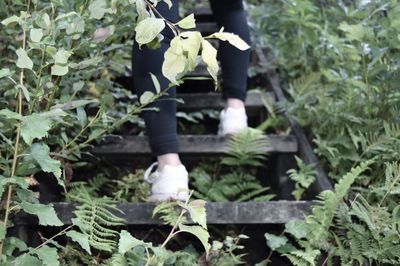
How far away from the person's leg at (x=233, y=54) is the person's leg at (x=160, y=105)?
525mm

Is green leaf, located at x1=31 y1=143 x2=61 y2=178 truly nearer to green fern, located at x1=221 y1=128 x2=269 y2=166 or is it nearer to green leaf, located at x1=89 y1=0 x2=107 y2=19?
green leaf, located at x1=89 y1=0 x2=107 y2=19

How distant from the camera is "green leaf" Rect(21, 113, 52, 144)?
1.24 meters

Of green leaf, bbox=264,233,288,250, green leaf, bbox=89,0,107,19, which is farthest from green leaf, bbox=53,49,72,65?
green leaf, bbox=264,233,288,250

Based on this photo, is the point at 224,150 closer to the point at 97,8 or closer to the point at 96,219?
the point at 96,219

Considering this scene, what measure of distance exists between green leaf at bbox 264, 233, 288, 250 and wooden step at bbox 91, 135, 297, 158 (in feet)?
1.95

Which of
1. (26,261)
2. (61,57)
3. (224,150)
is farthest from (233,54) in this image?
(26,261)

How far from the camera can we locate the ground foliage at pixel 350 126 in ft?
5.24

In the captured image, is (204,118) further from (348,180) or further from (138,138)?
(348,180)

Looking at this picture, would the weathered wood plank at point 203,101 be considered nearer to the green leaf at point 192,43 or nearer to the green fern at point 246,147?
the green fern at point 246,147

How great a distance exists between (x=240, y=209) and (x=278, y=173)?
0.51 m

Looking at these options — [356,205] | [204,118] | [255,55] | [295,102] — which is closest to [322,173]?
[356,205]

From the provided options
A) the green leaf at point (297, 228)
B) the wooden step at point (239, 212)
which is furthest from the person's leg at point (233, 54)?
the green leaf at point (297, 228)

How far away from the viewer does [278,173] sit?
7.43 feet

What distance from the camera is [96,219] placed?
5.39ft
